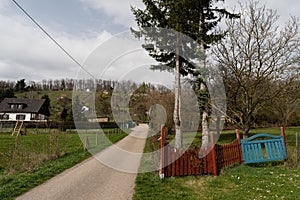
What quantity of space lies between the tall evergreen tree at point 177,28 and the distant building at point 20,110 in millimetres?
42524

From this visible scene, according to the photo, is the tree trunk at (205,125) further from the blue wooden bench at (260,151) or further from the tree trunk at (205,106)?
the blue wooden bench at (260,151)

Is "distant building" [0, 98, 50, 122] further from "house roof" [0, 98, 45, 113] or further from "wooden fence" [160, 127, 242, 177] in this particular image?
"wooden fence" [160, 127, 242, 177]

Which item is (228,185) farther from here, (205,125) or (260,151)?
(205,125)

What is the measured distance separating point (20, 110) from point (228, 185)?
1976 inches

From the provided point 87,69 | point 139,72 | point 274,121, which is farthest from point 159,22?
point 274,121

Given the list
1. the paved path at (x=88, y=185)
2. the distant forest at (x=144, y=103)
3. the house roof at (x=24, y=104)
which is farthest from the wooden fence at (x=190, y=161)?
the house roof at (x=24, y=104)

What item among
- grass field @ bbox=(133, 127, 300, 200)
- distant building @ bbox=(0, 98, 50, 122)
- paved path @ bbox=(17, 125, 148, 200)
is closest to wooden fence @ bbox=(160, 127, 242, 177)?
grass field @ bbox=(133, 127, 300, 200)

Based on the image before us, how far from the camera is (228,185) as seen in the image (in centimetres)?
555

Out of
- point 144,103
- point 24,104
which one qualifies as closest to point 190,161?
point 144,103

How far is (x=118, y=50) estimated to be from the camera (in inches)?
293

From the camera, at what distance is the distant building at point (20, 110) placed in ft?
152

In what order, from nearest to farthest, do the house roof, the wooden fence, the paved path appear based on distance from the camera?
the paved path < the wooden fence < the house roof

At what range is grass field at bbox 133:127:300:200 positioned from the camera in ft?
15.5

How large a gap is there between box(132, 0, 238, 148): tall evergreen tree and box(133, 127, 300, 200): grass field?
13.3 feet
